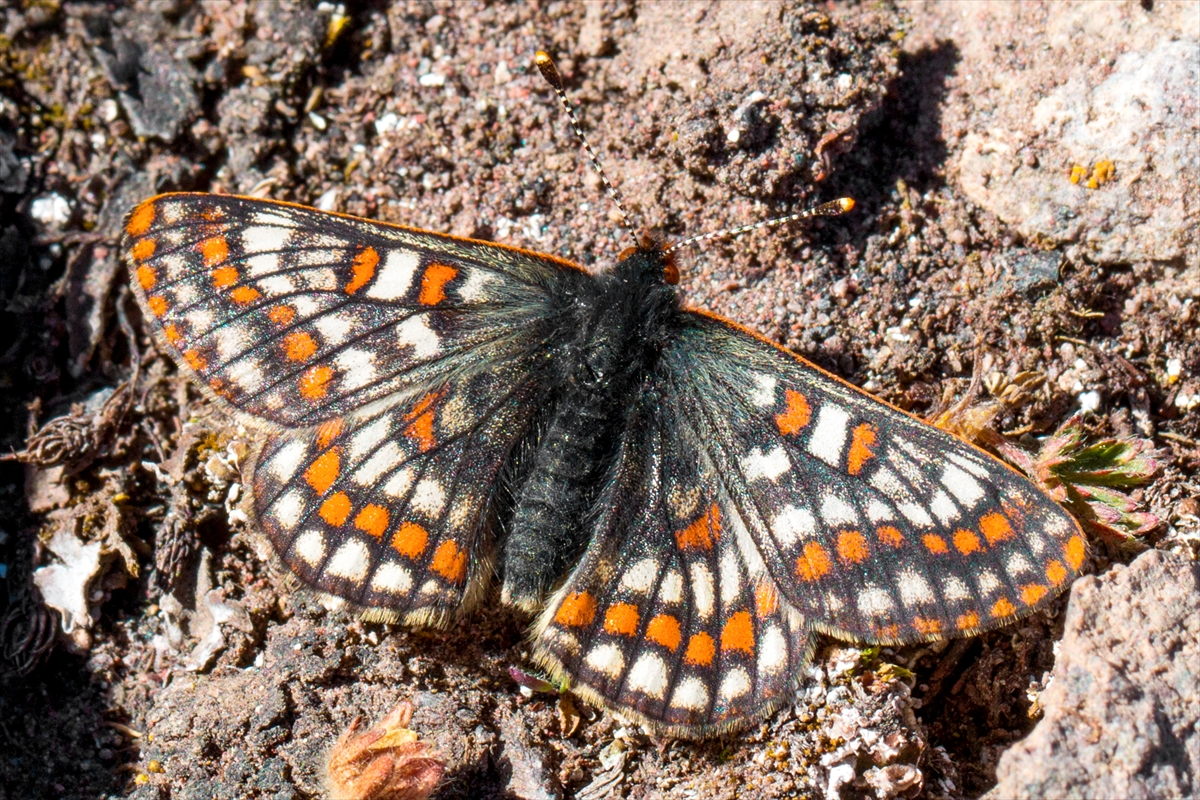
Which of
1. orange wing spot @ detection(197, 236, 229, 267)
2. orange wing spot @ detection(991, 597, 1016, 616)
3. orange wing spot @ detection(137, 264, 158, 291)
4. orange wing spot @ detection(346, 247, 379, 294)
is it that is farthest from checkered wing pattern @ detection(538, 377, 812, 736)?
orange wing spot @ detection(137, 264, 158, 291)

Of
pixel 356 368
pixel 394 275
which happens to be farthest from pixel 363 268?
pixel 356 368

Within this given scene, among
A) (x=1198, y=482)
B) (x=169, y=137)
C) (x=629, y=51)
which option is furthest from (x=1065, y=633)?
(x=169, y=137)

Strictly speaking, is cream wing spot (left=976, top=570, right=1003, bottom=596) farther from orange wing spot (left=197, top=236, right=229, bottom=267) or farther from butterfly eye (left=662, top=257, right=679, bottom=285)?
orange wing spot (left=197, top=236, right=229, bottom=267)

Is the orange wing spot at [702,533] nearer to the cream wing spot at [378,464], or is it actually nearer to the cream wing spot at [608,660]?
the cream wing spot at [608,660]

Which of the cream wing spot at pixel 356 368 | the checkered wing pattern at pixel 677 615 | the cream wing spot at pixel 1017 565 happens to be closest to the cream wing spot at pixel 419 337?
the cream wing spot at pixel 356 368

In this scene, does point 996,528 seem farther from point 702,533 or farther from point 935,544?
point 702,533

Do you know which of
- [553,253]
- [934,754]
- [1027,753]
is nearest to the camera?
[1027,753]

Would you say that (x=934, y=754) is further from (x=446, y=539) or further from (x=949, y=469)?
(x=446, y=539)
